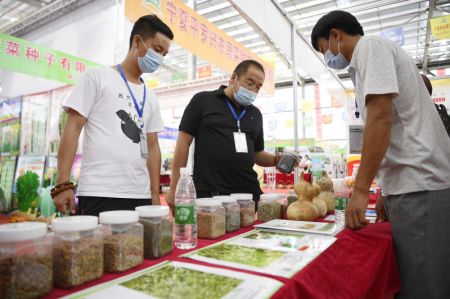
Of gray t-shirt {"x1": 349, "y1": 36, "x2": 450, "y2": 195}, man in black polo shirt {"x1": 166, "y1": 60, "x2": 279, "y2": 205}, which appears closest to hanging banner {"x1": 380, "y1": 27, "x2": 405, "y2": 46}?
man in black polo shirt {"x1": 166, "y1": 60, "x2": 279, "y2": 205}

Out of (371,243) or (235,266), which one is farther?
(371,243)

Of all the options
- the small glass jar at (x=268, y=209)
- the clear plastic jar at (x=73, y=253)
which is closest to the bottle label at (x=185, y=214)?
the clear plastic jar at (x=73, y=253)

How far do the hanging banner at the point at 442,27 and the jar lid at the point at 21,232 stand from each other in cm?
570

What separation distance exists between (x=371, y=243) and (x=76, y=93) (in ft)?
4.56

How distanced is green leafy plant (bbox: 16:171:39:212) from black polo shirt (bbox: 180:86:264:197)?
66.2 inches

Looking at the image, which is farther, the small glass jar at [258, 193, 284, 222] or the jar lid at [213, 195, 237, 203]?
the small glass jar at [258, 193, 284, 222]

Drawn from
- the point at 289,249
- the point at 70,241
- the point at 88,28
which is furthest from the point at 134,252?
the point at 88,28

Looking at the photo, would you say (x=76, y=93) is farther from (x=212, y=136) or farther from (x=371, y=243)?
(x=371, y=243)

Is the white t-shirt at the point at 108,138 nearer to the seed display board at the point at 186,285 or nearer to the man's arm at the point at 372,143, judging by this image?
the seed display board at the point at 186,285

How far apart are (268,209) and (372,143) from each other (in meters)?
0.61

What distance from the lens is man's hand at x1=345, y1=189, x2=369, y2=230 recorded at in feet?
3.79

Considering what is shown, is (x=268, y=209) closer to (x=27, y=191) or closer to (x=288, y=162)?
(x=288, y=162)

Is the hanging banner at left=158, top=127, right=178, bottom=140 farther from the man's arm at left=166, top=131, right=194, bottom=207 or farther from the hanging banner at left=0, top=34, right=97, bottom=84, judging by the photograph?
the man's arm at left=166, top=131, right=194, bottom=207

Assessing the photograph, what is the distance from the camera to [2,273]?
607 mm
